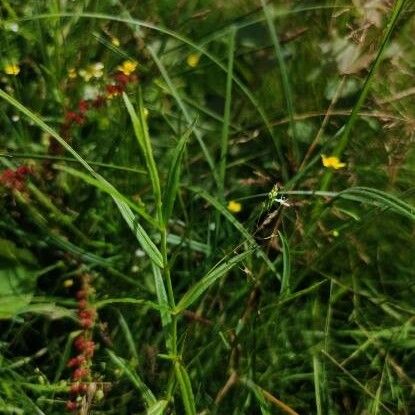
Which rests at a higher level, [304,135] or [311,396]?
[304,135]

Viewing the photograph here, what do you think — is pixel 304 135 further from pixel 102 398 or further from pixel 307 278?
pixel 102 398

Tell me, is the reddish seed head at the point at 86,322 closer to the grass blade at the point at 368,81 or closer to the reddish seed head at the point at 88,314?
the reddish seed head at the point at 88,314

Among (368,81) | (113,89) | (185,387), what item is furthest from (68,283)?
(368,81)

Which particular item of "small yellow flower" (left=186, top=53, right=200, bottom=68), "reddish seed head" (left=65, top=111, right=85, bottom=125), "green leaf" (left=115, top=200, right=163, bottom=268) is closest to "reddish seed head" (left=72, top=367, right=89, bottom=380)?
"green leaf" (left=115, top=200, right=163, bottom=268)

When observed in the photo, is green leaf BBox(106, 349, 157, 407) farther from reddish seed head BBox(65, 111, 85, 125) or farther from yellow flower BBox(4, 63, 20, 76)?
yellow flower BBox(4, 63, 20, 76)

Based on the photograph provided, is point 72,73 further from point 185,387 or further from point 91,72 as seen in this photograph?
point 185,387

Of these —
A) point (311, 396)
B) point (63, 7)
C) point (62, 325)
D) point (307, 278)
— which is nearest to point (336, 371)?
point (311, 396)

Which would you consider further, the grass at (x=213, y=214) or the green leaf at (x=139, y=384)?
the grass at (x=213, y=214)

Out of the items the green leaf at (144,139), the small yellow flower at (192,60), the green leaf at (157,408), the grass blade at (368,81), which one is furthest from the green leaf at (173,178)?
the small yellow flower at (192,60)
